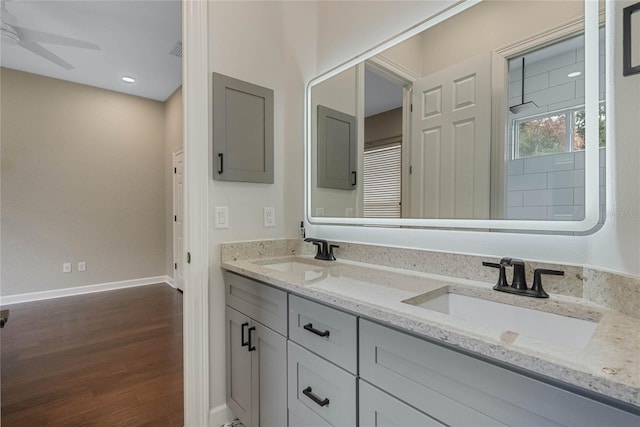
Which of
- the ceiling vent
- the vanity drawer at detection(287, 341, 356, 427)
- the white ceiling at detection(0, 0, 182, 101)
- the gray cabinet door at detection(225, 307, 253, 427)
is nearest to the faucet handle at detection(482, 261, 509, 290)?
the vanity drawer at detection(287, 341, 356, 427)

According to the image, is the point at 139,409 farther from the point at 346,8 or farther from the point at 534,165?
the point at 346,8

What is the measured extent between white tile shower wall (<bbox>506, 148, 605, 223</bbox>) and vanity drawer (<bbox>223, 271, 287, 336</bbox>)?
973 mm

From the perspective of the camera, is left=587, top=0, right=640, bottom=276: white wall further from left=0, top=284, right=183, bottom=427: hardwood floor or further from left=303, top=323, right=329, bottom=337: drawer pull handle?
left=0, top=284, right=183, bottom=427: hardwood floor

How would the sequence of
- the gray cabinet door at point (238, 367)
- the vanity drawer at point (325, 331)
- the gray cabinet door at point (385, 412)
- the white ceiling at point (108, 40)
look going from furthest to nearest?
the white ceiling at point (108, 40) → the gray cabinet door at point (238, 367) → the vanity drawer at point (325, 331) → the gray cabinet door at point (385, 412)

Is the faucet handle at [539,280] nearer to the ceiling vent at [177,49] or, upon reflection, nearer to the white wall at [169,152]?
the ceiling vent at [177,49]

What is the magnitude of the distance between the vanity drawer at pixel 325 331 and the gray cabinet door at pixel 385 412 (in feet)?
0.27

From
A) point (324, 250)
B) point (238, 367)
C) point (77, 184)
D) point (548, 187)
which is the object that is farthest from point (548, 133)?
point (77, 184)

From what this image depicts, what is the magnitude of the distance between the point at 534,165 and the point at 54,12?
3893mm

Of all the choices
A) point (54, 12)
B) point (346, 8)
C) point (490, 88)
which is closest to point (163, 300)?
point (54, 12)

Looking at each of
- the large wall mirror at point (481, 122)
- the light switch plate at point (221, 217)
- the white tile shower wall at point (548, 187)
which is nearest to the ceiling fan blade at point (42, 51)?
the light switch plate at point (221, 217)

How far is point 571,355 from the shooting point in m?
0.55

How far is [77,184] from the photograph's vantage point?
406cm

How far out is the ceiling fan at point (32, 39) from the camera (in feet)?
8.82

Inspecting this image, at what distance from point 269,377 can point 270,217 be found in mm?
872
